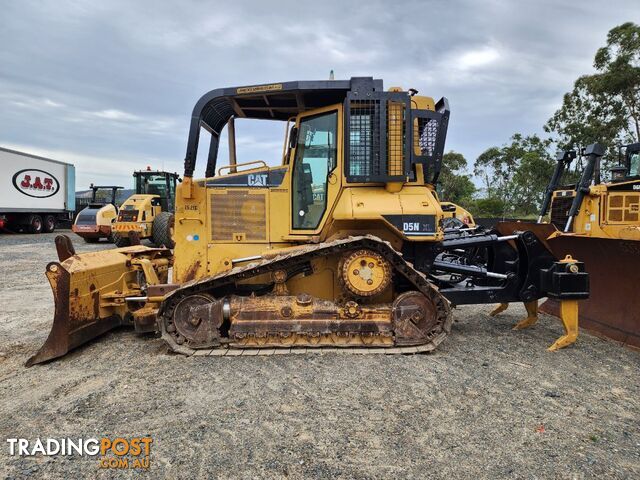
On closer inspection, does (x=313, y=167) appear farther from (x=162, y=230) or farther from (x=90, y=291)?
(x=162, y=230)

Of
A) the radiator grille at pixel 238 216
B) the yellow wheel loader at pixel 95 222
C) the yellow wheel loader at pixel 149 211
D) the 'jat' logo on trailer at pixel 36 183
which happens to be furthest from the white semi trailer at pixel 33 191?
the radiator grille at pixel 238 216

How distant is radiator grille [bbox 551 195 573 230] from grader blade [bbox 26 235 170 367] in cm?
951

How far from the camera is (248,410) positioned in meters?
3.38

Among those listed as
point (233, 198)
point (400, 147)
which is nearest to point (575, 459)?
point (400, 147)

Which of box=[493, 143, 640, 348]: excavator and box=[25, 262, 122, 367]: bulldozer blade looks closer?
box=[25, 262, 122, 367]: bulldozer blade

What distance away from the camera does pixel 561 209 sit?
1065cm

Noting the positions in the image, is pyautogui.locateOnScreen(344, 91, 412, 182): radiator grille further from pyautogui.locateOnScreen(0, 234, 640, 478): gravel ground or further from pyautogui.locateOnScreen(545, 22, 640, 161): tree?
pyautogui.locateOnScreen(545, 22, 640, 161): tree

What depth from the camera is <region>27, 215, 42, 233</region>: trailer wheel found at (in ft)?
78.0

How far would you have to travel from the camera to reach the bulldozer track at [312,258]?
4570mm

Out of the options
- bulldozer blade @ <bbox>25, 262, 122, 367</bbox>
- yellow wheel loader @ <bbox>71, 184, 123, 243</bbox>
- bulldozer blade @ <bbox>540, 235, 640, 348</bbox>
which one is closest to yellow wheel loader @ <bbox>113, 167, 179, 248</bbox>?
yellow wheel loader @ <bbox>71, 184, 123, 243</bbox>

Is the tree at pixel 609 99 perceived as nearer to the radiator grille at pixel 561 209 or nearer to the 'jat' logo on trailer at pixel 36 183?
the radiator grille at pixel 561 209

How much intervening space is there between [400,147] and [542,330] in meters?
3.28

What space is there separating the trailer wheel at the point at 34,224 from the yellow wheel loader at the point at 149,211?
10782 mm

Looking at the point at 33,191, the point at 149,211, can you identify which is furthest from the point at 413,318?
the point at 33,191
